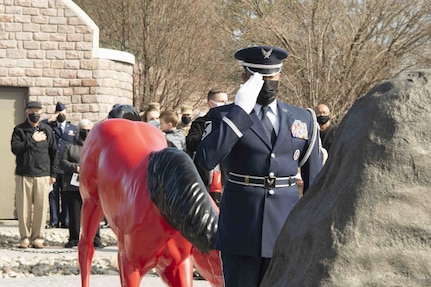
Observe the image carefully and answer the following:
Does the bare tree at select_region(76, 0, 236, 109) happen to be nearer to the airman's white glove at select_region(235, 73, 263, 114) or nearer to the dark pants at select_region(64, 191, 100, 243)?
the dark pants at select_region(64, 191, 100, 243)

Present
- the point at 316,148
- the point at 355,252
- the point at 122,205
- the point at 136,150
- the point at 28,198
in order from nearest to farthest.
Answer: the point at 355,252 → the point at 316,148 → the point at 122,205 → the point at 136,150 → the point at 28,198

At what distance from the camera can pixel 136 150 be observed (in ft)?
22.5

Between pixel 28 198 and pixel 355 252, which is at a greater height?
pixel 355 252

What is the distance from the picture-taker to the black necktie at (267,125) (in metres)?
4.98

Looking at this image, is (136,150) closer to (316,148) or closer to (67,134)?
(316,148)

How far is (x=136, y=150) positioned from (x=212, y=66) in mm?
24816

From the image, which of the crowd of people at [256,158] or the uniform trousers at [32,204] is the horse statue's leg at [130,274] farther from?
the uniform trousers at [32,204]

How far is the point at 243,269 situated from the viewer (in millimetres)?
4867

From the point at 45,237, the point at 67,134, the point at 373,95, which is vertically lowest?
the point at 45,237

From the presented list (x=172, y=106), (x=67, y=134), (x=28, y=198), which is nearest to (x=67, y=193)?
(x=28, y=198)

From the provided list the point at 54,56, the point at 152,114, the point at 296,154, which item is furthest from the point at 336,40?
the point at 296,154

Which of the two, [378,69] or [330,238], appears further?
[378,69]

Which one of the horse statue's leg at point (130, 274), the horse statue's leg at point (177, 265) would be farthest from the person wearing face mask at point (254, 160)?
the horse statue's leg at point (130, 274)

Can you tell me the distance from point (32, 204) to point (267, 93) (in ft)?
30.4
